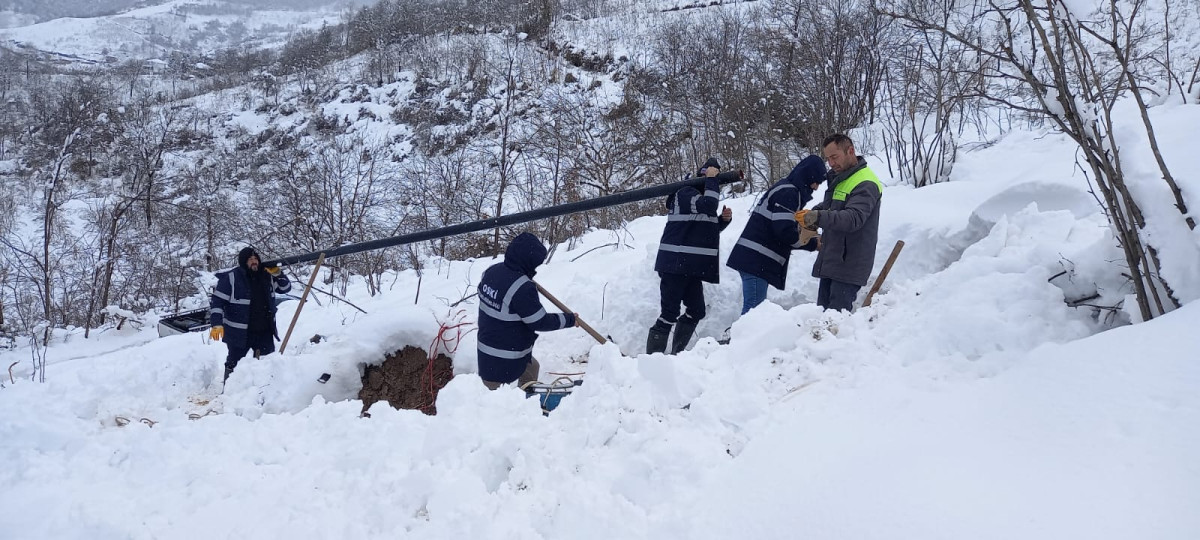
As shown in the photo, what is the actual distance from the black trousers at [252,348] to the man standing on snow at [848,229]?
199 inches

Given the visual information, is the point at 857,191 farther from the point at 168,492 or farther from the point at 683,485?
the point at 168,492

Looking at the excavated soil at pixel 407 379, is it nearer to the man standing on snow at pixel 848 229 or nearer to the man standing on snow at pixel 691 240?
the man standing on snow at pixel 691 240

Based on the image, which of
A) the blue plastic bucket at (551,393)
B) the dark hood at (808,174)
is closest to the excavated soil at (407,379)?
the blue plastic bucket at (551,393)

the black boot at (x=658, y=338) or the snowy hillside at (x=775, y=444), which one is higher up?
the snowy hillside at (x=775, y=444)

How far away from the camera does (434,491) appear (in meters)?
2.12

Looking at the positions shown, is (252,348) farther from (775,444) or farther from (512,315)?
(775,444)

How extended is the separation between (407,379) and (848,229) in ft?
12.7

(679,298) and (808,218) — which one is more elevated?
(808,218)

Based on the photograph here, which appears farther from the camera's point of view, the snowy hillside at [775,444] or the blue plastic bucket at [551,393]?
the blue plastic bucket at [551,393]

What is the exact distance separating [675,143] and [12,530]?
1123cm

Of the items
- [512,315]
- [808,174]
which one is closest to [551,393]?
[512,315]

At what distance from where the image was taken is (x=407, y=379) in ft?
17.7

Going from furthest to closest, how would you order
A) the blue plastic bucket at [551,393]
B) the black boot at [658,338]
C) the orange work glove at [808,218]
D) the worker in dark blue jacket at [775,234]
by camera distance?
the black boot at [658,338]
the worker in dark blue jacket at [775,234]
the blue plastic bucket at [551,393]
the orange work glove at [808,218]

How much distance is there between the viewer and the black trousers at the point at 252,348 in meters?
5.65
